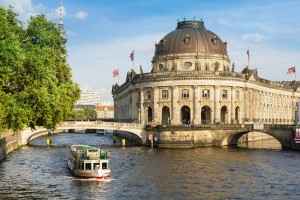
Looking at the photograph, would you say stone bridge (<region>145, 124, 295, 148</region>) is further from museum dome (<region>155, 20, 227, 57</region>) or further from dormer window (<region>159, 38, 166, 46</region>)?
dormer window (<region>159, 38, 166, 46</region>)

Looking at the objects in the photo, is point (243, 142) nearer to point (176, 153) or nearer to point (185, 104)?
point (185, 104)

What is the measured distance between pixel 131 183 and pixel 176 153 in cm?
3254

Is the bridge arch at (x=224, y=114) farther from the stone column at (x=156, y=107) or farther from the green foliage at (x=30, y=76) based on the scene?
the green foliage at (x=30, y=76)

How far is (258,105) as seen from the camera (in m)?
126

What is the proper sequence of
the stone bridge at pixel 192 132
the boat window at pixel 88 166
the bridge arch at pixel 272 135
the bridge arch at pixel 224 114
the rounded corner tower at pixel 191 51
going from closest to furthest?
the boat window at pixel 88 166 < the bridge arch at pixel 272 135 < the stone bridge at pixel 192 132 < the bridge arch at pixel 224 114 < the rounded corner tower at pixel 191 51

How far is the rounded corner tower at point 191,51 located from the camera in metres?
117

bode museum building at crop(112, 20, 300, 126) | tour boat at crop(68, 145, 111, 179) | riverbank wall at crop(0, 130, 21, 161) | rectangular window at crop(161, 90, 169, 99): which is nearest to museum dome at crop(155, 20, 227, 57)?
bode museum building at crop(112, 20, 300, 126)

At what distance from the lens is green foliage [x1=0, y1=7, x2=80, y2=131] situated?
1619 inches

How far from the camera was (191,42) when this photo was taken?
118375 mm

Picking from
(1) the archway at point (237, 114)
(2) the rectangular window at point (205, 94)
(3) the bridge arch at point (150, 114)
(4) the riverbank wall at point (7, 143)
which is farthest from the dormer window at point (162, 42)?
(4) the riverbank wall at point (7, 143)

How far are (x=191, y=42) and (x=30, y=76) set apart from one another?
76.3 m

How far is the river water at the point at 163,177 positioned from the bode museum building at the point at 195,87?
27932 millimetres

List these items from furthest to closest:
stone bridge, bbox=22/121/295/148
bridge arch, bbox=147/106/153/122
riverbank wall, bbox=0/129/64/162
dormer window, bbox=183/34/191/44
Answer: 1. dormer window, bbox=183/34/191/44
2. bridge arch, bbox=147/106/153/122
3. stone bridge, bbox=22/121/295/148
4. riverbank wall, bbox=0/129/64/162

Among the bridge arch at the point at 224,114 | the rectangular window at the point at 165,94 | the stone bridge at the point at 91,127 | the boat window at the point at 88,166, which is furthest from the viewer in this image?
the bridge arch at the point at 224,114
